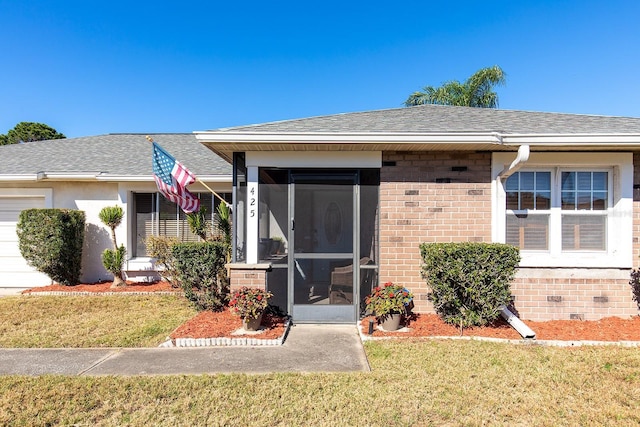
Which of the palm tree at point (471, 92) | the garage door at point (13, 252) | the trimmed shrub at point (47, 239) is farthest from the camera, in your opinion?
the palm tree at point (471, 92)

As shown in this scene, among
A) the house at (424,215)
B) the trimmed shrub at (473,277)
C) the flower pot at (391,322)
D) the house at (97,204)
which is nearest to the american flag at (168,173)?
the house at (424,215)

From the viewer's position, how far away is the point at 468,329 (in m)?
5.65

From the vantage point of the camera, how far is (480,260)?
5.36 meters

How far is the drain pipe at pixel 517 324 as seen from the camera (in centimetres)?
525

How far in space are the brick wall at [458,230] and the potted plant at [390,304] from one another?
54 centimetres

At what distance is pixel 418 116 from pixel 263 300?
16.6ft

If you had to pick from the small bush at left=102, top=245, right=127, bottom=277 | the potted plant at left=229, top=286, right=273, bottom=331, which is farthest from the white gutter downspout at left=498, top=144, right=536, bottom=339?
the small bush at left=102, top=245, right=127, bottom=277

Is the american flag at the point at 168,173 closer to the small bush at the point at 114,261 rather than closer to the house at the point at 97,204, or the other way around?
the house at the point at 97,204

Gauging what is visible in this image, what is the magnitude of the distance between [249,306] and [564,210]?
19.0 feet

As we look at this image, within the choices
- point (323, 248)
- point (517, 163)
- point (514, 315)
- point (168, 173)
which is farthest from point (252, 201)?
point (514, 315)

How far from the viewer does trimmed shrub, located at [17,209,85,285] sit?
8898 millimetres

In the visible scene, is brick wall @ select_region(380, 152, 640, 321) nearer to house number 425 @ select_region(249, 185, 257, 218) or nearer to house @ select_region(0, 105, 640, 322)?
house @ select_region(0, 105, 640, 322)

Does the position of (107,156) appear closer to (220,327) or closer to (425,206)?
(220,327)

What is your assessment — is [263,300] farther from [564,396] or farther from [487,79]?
[487,79]
